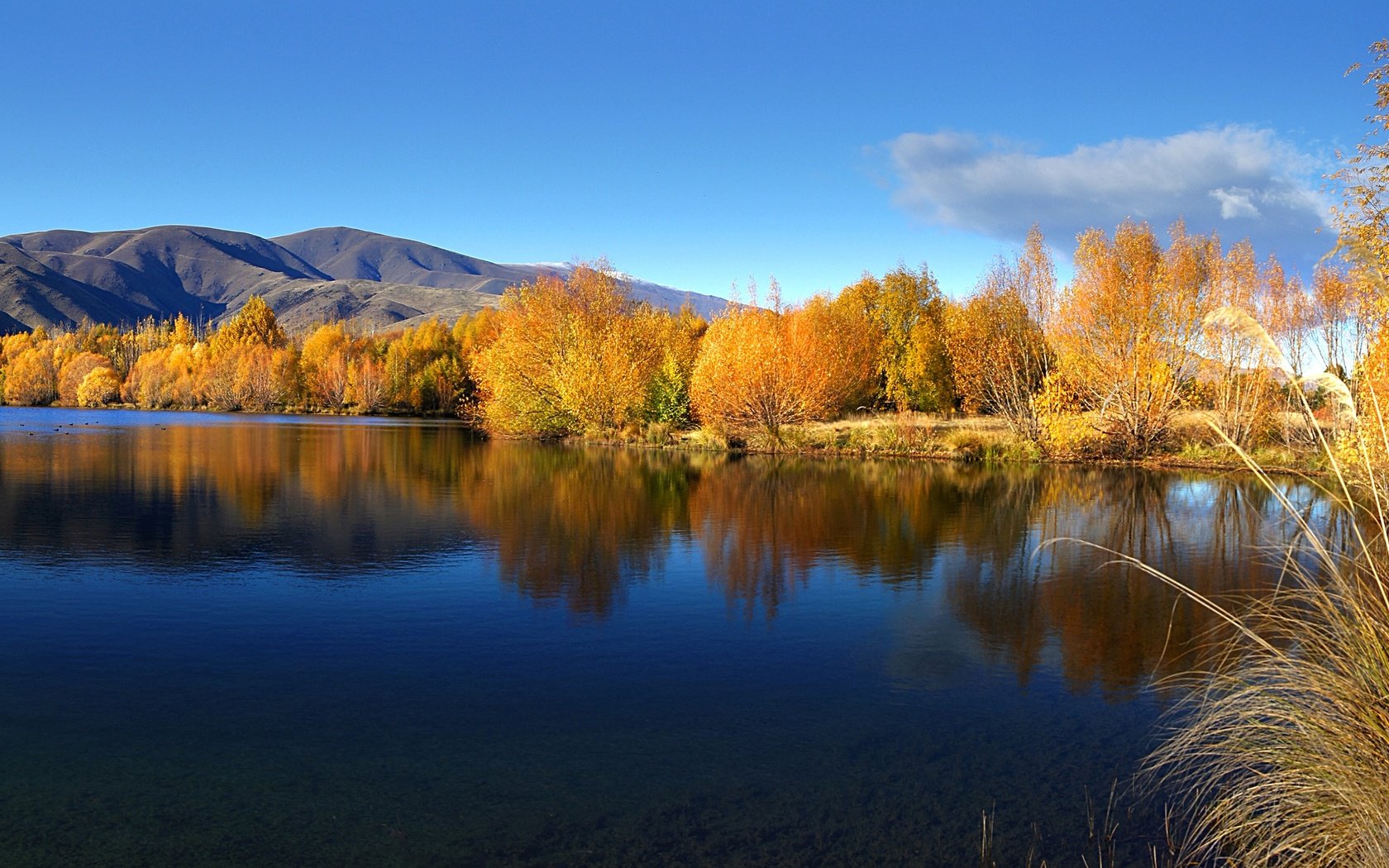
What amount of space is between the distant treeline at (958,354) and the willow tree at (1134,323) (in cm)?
6

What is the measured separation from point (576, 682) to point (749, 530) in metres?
9.56

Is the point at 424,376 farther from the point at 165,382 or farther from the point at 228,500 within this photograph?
the point at 228,500

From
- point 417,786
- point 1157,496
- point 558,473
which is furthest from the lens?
point 558,473

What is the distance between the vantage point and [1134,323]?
32.6 metres

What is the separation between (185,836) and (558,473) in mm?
23705

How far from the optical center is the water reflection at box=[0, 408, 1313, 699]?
1109 centimetres

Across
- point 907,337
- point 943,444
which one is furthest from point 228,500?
point 907,337

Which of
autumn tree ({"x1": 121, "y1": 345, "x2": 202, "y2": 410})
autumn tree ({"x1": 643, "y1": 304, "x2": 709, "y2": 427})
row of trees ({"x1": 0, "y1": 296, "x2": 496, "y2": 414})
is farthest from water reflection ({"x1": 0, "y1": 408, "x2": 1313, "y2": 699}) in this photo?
autumn tree ({"x1": 121, "y1": 345, "x2": 202, "y2": 410})

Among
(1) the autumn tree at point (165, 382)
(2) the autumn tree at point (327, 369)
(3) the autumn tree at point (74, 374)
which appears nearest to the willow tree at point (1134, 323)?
(2) the autumn tree at point (327, 369)

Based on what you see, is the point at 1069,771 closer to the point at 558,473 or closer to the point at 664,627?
the point at 664,627

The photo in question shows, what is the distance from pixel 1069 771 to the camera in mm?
Answer: 6617

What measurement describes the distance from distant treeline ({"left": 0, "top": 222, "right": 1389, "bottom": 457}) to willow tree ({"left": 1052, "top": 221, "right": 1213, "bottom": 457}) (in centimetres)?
6

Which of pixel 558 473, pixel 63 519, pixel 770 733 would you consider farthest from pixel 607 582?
pixel 558 473

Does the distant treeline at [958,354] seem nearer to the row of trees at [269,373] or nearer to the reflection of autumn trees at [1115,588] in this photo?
the reflection of autumn trees at [1115,588]
